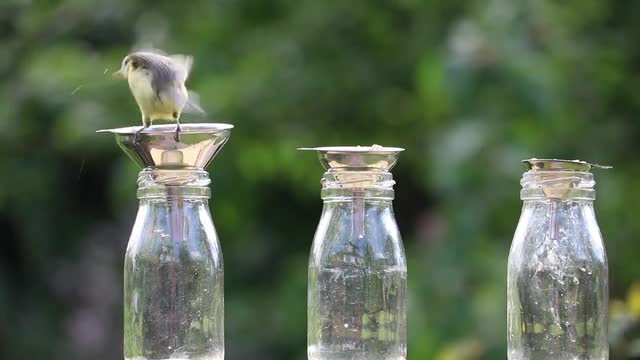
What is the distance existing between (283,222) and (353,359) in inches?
202

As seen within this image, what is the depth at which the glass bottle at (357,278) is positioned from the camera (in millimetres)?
2186

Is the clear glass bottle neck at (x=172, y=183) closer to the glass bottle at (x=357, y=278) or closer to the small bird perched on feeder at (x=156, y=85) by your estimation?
the small bird perched on feeder at (x=156, y=85)

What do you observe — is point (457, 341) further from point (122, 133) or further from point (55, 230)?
point (55, 230)

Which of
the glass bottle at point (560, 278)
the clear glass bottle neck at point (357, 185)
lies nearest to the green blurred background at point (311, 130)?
the glass bottle at point (560, 278)

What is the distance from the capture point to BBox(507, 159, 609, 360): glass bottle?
219cm

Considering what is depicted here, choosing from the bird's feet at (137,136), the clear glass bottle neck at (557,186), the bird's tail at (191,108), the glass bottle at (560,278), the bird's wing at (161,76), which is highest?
the bird's wing at (161,76)

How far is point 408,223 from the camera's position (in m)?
7.32

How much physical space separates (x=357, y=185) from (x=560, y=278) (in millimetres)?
387

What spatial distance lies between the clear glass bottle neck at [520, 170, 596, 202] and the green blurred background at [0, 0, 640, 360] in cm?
252

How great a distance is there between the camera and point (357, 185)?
Result: 216cm

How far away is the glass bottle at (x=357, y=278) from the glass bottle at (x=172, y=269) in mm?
181

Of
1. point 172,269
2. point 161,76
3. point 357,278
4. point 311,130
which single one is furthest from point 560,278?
point 311,130

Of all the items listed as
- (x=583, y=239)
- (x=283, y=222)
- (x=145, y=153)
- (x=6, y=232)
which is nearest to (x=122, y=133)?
(x=145, y=153)

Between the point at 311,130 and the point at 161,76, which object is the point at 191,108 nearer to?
the point at 161,76
